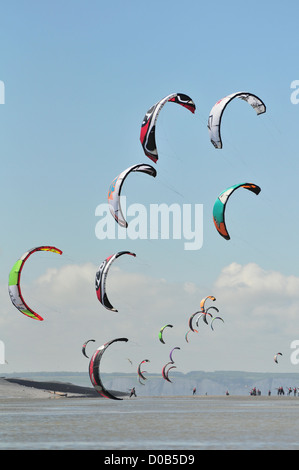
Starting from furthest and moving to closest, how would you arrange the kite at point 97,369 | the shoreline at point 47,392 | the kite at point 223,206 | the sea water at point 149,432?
the shoreline at point 47,392, the kite at point 97,369, the kite at point 223,206, the sea water at point 149,432

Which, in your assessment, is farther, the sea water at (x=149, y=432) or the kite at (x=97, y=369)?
the kite at (x=97, y=369)

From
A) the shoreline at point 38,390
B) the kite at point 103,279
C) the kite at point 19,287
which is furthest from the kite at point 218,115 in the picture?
the shoreline at point 38,390

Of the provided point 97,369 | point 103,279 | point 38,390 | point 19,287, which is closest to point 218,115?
point 103,279

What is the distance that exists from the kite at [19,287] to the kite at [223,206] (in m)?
10.9

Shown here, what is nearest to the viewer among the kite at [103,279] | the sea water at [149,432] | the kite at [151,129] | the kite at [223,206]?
the sea water at [149,432]

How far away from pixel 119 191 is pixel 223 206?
6708 mm

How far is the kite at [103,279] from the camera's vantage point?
172ft

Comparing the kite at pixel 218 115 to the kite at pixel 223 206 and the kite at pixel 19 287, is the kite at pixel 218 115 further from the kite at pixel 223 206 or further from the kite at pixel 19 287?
the kite at pixel 19 287

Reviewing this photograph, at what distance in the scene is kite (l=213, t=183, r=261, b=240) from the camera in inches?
1946

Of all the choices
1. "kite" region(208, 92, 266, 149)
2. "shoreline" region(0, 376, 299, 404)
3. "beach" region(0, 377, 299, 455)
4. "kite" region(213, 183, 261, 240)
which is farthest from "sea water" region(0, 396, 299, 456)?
"shoreline" region(0, 376, 299, 404)

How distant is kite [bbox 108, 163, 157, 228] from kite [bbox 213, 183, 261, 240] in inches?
176

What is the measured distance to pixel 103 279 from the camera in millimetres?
53250
